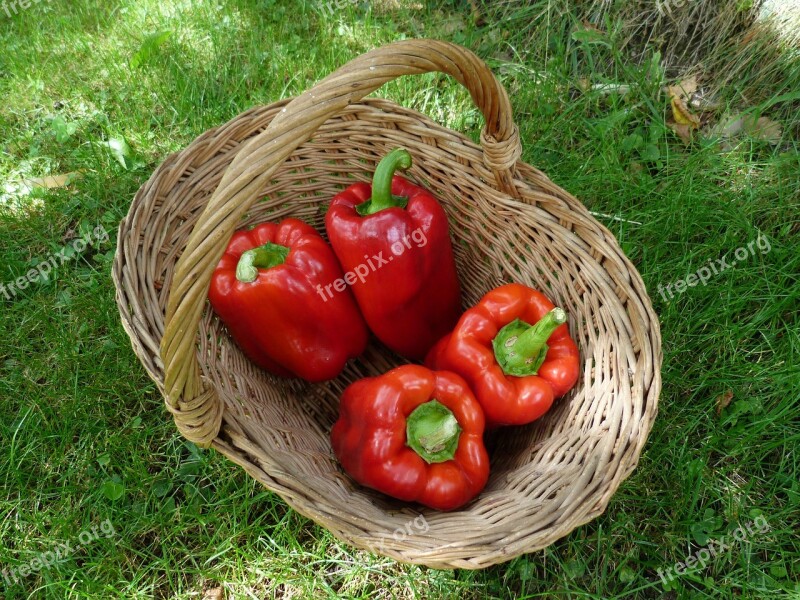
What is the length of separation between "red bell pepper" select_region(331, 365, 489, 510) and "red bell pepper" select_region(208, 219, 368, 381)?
0.28m

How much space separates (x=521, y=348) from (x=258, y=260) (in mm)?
812

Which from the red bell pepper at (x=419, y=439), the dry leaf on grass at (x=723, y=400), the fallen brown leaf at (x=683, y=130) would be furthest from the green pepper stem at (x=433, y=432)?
the fallen brown leaf at (x=683, y=130)

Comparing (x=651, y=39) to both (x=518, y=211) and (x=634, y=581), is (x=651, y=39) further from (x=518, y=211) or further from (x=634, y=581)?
(x=634, y=581)

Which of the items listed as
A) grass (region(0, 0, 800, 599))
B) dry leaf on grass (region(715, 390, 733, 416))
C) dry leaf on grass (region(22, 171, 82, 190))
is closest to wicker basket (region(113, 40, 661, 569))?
grass (region(0, 0, 800, 599))

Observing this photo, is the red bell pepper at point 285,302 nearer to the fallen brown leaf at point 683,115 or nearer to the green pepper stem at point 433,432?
the green pepper stem at point 433,432

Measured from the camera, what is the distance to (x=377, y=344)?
7.71 feet

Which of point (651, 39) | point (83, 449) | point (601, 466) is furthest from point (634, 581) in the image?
point (651, 39)

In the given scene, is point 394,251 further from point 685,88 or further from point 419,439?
point 685,88

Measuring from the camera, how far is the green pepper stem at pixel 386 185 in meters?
1.81

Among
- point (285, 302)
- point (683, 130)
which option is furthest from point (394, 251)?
point (683, 130)

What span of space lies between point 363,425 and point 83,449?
1012mm

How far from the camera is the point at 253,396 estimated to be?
1.91 meters

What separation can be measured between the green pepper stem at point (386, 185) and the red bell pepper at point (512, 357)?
41 cm

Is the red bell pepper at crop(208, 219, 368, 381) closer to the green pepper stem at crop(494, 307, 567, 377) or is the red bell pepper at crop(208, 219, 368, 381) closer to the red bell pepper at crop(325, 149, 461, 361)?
the red bell pepper at crop(325, 149, 461, 361)
